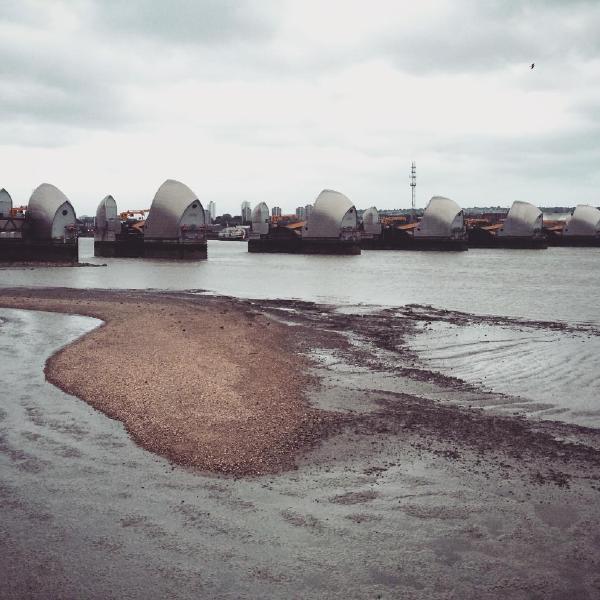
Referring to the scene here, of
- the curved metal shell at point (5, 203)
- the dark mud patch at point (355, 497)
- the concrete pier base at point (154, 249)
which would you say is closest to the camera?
the dark mud patch at point (355, 497)

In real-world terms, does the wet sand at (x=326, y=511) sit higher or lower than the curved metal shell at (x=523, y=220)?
lower

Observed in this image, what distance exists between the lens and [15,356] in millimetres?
12953

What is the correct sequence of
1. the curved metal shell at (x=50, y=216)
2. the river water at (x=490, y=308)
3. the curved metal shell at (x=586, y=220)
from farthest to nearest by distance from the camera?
the curved metal shell at (x=586, y=220) → the curved metal shell at (x=50, y=216) → the river water at (x=490, y=308)

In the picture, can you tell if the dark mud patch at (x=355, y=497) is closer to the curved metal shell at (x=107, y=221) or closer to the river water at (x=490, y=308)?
the river water at (x=490, y=308)

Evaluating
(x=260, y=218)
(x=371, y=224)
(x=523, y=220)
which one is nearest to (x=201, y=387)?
(x=260, y=218)

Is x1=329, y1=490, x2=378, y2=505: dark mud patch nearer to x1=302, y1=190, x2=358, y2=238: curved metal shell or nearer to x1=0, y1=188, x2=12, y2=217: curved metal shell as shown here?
x1=0, y1=188, x2=12, y2=217: curved metal shell

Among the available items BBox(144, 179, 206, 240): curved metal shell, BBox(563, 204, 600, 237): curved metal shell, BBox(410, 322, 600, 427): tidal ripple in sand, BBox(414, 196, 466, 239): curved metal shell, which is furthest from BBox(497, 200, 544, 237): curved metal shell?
BBox(410, 322, 600, 427): tidal ripple in sand

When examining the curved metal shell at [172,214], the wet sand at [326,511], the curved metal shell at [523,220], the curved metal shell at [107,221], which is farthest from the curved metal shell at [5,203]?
the curved metal shell at [523,220]

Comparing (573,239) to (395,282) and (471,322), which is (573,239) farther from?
(471,322)

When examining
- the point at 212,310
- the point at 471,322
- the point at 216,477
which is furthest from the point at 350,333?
the point at 216,477

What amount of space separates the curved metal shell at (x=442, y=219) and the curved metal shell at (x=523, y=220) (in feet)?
43.7

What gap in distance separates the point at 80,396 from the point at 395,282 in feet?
110

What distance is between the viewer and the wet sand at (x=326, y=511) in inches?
184

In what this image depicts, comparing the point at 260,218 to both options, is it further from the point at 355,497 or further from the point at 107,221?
the point at 355,497
